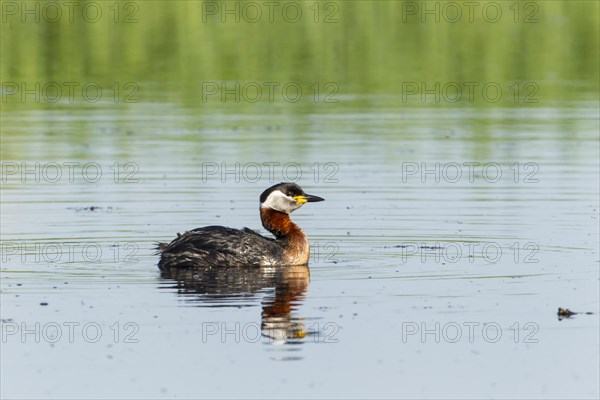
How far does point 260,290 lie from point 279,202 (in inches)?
88.1

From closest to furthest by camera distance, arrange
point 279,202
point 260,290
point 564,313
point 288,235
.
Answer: point 564,313
point 260,290
point 288,235
point 279,202

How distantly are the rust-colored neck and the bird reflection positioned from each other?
0.56ft

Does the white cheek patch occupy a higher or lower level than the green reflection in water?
lower

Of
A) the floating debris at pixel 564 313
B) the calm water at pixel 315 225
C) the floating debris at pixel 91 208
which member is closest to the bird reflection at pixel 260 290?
the calm water at pixel 315 225

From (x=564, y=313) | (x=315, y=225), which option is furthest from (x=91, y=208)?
(x=564, y=313)

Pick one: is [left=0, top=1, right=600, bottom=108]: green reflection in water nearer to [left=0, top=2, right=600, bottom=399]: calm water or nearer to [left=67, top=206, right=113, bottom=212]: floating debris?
[left=0, top=2, right=600, bottom=399]: calm water

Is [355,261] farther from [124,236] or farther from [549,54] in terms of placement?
[549,54]

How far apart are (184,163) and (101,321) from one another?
1001 centimetres

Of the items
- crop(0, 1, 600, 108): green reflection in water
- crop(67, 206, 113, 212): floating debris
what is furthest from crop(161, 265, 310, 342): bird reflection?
crop(0, 1, 600, 108): green reflection in water

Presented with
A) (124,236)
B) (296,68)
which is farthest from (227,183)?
(296,68)

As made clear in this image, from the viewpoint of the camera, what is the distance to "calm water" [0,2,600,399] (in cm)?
1098

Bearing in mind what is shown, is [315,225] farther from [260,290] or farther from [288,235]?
[260,290]

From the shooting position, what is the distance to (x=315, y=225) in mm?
17484

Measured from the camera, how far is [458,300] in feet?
42.2
